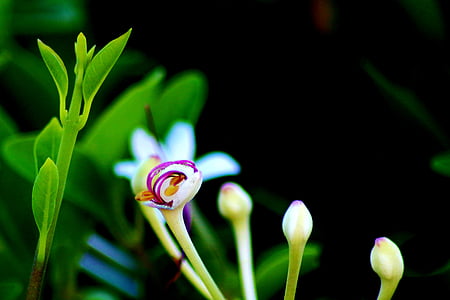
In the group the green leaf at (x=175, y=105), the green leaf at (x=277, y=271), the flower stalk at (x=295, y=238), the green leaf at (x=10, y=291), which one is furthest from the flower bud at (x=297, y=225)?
the green leaf at (x=175, y=105)

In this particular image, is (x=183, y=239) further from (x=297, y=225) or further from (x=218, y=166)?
(x=218, y=166)

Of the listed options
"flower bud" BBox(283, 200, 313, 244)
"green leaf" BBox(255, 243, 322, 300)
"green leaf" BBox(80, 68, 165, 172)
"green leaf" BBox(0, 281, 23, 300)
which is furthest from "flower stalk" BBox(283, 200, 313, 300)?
"green leaf" BBox(80, 68, 165, 172)

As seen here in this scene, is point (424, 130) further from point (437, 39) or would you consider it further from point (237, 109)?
point (237, 109)

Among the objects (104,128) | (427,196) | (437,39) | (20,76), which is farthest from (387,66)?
(20,76)

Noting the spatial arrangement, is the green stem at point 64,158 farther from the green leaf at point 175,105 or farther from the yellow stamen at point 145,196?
the green leaf at point 175,105

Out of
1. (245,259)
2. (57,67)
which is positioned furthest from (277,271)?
(57,67)

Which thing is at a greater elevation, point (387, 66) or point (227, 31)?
point (227, 31)
